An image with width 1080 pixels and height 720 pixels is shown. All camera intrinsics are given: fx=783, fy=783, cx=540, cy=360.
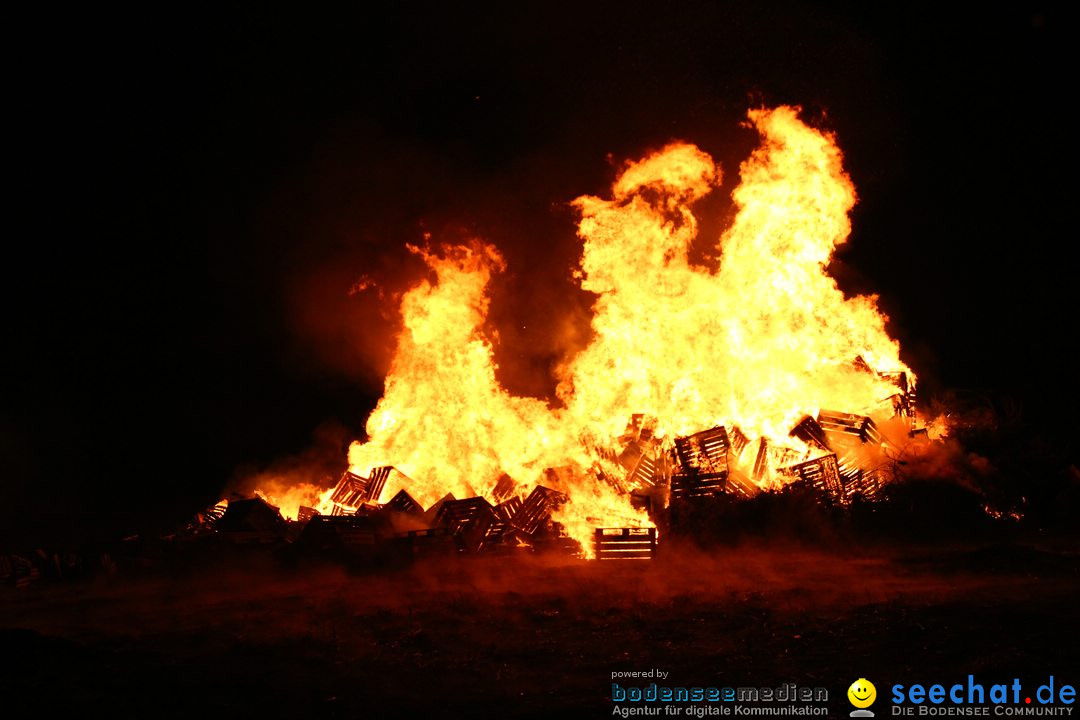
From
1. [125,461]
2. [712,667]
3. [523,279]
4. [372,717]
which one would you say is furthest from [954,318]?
[125,461]

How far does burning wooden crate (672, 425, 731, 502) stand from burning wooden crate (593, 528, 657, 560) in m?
1.91

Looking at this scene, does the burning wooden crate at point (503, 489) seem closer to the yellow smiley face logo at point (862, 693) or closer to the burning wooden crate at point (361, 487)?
the burning wooden crate at point (361, 487)

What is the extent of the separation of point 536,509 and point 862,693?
446 inches

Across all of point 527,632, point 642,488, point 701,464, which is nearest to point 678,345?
point 701,464

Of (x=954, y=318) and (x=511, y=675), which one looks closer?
(x=511, y=675)

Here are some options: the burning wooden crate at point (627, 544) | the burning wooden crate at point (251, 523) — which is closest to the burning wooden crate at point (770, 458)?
the burning wooden crate at point (627, 544)

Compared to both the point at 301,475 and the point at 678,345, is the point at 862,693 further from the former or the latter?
the point at 301,475

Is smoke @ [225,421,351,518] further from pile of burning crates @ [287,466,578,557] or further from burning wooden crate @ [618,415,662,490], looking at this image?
burning wooden crate @ [618,415,662,490]

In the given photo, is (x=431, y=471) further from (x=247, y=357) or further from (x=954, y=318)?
(x=954, y=318)

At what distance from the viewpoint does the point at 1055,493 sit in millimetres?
16859

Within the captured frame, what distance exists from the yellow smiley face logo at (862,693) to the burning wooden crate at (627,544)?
330 inches

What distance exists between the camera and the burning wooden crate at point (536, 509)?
17.3 metres

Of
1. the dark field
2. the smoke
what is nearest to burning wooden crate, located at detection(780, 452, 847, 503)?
the dark field

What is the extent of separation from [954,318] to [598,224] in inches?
721
